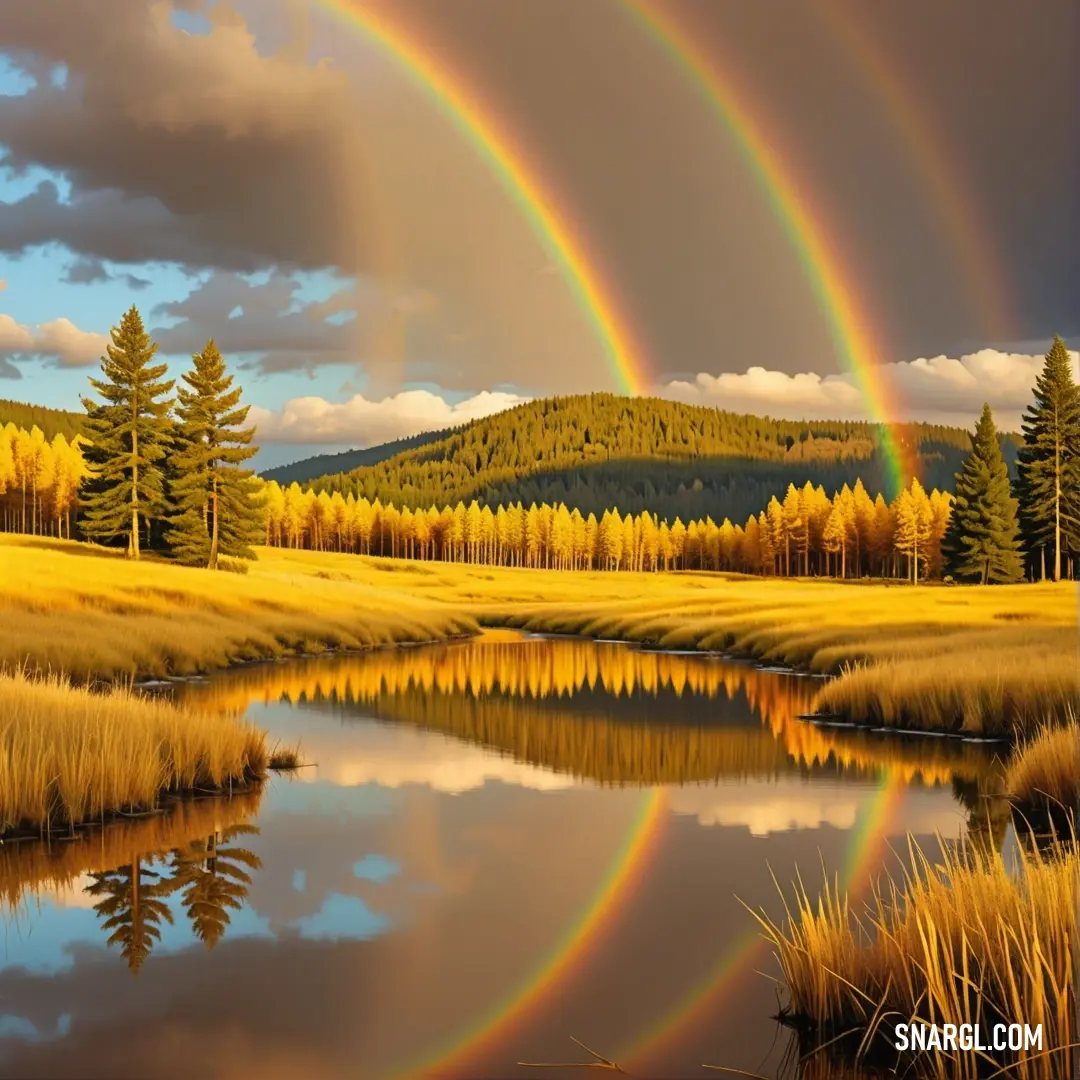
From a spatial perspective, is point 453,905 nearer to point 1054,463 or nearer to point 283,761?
point 283,761

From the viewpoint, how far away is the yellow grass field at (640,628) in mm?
26859

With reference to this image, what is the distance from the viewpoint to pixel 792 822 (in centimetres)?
1778

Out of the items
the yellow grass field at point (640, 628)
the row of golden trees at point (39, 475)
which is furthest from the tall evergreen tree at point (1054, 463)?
the row of golden trees at point (39, 475)

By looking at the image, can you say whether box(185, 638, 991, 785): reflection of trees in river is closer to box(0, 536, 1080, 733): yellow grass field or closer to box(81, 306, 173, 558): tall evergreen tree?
box(0, 536, 1080, 733): yellow grass field

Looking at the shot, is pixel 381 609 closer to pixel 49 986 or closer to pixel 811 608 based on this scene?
pixel 811 608

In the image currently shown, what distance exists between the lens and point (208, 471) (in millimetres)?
79625

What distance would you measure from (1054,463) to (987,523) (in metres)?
7.47

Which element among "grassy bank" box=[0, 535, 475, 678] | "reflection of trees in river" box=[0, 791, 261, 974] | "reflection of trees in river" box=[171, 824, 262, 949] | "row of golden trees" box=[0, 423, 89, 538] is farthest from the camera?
"row of golden trees" box=[0, 423, 89, 538]

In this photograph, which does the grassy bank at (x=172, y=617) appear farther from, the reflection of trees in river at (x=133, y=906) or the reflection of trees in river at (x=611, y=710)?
the reflection of trees in river at (x=133, y=906)

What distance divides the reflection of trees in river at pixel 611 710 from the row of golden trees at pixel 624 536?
9430 centimetres

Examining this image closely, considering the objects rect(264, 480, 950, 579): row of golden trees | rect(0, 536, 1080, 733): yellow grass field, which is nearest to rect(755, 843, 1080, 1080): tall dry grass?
rect(0, 536, 1080, 733): yellow grass field

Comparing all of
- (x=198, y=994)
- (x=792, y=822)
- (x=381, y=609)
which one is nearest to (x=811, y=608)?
(x=381, y=609)

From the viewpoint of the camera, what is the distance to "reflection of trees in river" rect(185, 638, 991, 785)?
23081 mm

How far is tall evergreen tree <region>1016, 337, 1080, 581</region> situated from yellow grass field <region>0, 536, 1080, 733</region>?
71.0ft
